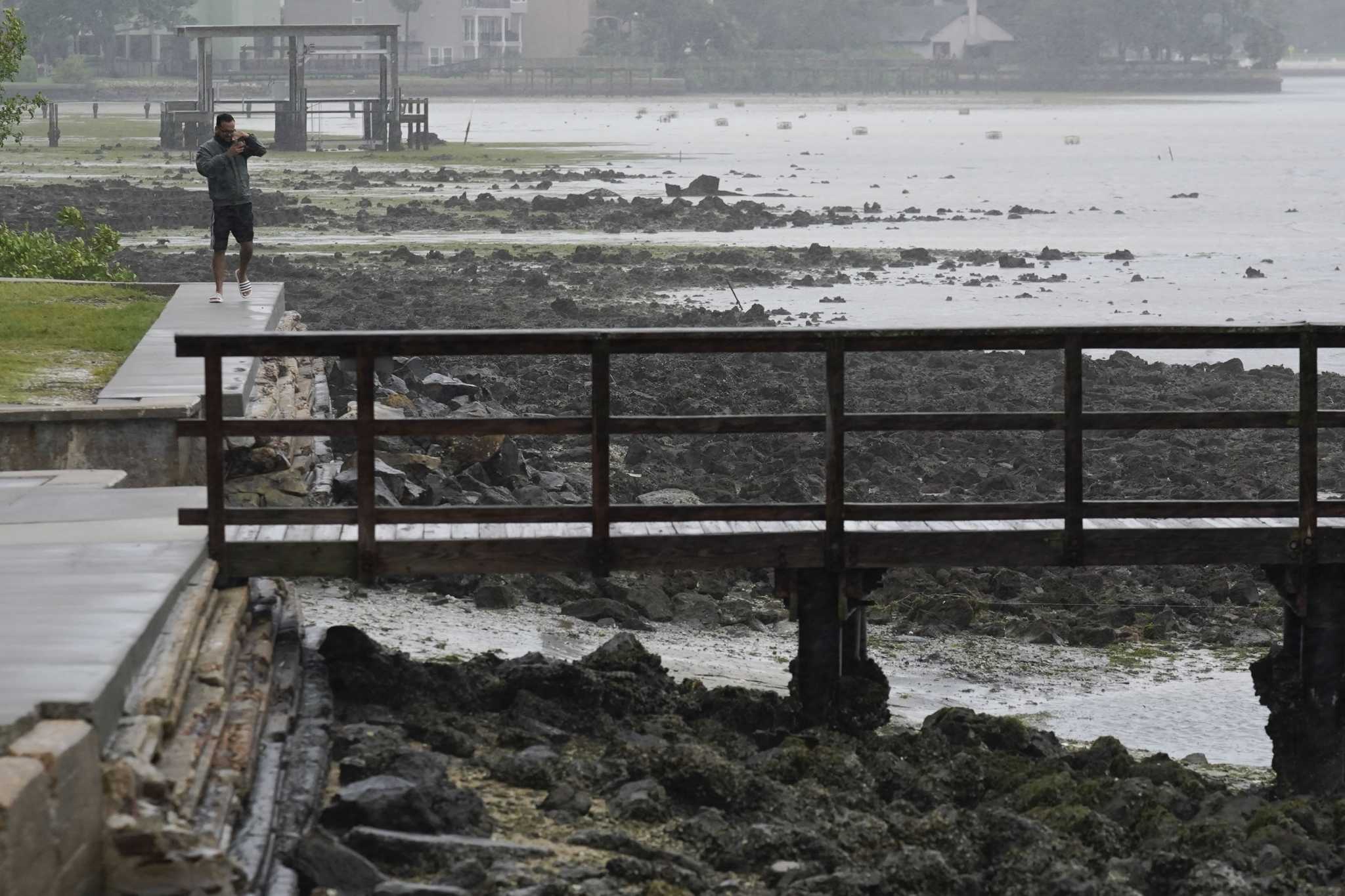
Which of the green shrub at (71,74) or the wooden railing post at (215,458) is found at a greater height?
the green shrub at (71,74)

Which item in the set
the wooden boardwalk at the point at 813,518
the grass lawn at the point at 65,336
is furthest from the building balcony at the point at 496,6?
the wooden boardwalk at the point at 813,518

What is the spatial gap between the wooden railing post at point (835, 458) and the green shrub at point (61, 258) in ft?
42.5

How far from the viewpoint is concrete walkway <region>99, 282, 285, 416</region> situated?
11.4m

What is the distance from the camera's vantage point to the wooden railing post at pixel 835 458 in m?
8.62

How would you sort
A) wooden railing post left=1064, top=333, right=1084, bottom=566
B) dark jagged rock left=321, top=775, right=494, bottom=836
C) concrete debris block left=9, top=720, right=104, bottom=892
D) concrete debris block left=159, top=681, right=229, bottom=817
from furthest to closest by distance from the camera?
wooden railing post left=1064, top=333, right=1084, bottom=566 → dark jagged rock left=321, top=775, right=494, bottom=836 → concrete debris block left=159, top=681, right=229, bottom=817 → concrete debris block left=9, top=720, right=104, bottom=892

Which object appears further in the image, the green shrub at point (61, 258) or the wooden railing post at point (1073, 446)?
the green shrub at point (61, 258)

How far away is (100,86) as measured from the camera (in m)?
114

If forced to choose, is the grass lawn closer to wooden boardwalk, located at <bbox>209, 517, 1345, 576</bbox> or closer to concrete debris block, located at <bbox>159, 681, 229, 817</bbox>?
wooden boardwalk, located at <bbox>209, 517, 1345, 576</bbox>

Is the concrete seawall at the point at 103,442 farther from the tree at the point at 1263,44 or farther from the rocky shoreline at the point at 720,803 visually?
the tree at the point at 1263,44

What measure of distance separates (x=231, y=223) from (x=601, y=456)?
866 centimetres

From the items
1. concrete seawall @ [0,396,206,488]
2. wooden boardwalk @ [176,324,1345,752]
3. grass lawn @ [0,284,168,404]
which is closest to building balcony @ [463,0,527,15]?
grass lawn @ [0,284,168,404]

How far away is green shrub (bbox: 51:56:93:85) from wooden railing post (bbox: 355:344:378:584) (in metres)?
112

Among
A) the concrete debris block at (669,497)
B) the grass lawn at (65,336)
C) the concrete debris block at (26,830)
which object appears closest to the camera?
the concrete debris block at (26,830)

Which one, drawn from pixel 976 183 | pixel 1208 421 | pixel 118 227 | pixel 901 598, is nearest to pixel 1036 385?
pixel 901 598
